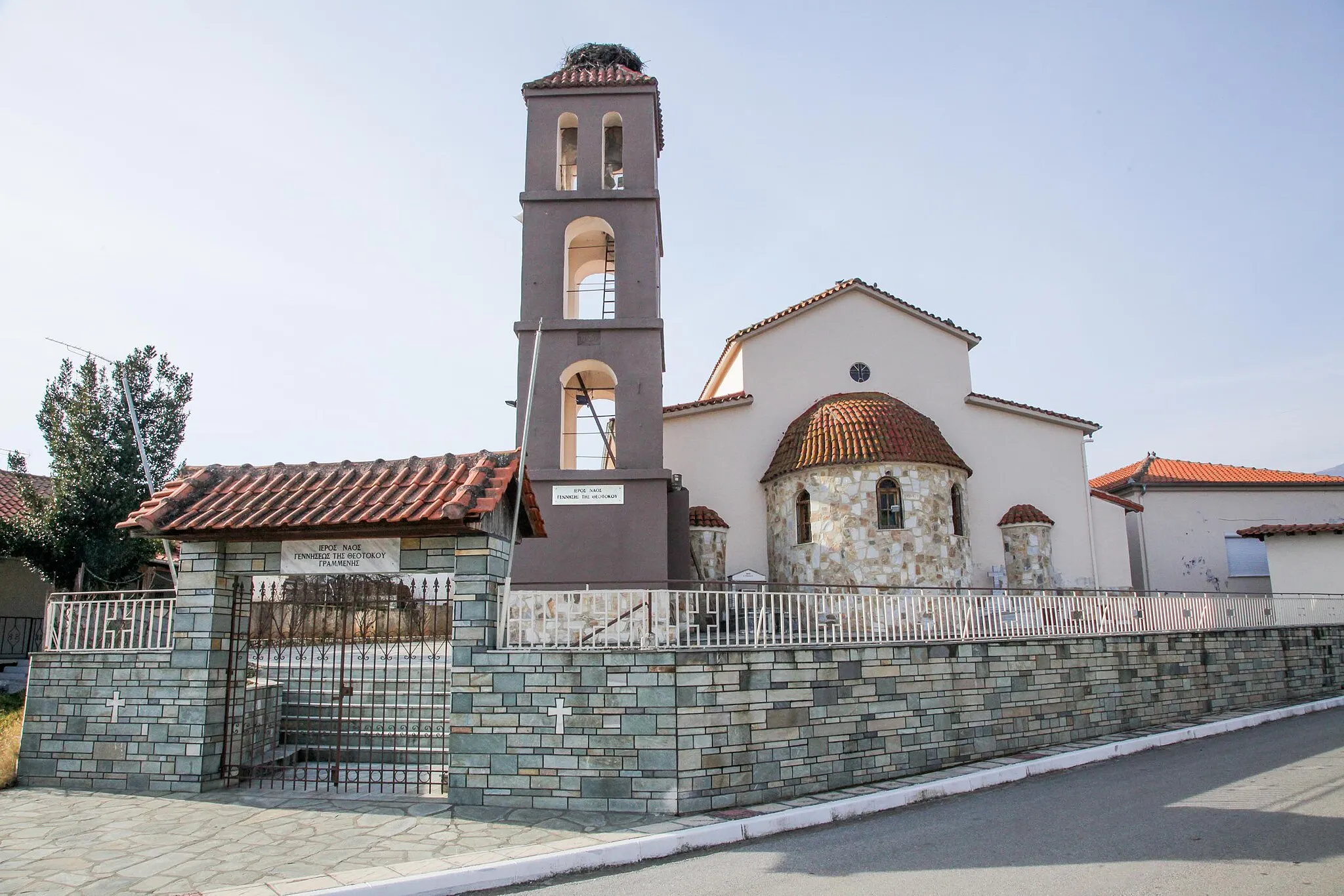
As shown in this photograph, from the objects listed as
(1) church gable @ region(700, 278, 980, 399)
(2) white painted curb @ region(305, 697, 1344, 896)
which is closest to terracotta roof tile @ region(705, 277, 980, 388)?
(1) church gable @ region(700, 278, 980, 399)

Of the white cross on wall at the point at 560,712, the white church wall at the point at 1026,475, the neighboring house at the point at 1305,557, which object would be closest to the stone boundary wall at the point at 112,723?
the white cross on wall at the point at 560,712

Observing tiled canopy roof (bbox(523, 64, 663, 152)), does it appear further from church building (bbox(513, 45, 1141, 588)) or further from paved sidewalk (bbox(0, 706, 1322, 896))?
paved sidewalk (bbox(0, 706, 1322, 896))

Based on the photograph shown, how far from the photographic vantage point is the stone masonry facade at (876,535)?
1673 centimetres

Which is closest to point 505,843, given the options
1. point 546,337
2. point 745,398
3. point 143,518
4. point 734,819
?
point 734,819

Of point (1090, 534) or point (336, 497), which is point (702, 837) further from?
point (1090, 534)

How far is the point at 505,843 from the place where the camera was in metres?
7.10

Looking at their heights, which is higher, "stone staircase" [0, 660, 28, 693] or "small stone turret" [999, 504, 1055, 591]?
"small stone turret" [999, 504, 1055, 591]

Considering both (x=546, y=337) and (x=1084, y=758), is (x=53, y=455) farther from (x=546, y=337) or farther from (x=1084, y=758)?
(x=1084, y=758)

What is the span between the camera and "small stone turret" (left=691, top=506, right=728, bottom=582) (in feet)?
57.6

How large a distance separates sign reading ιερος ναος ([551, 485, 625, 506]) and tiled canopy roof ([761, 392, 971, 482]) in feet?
15.8

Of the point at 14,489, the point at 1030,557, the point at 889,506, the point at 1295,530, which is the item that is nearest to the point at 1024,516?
the point at 1030,557

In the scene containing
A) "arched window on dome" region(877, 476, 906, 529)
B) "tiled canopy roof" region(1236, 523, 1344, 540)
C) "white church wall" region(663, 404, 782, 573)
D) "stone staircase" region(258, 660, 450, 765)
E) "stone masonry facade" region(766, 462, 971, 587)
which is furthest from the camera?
"tiled canopy roof" region(1236, 523, 1344, 540)

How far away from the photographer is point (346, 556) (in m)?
8.79

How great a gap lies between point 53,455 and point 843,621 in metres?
15.3
